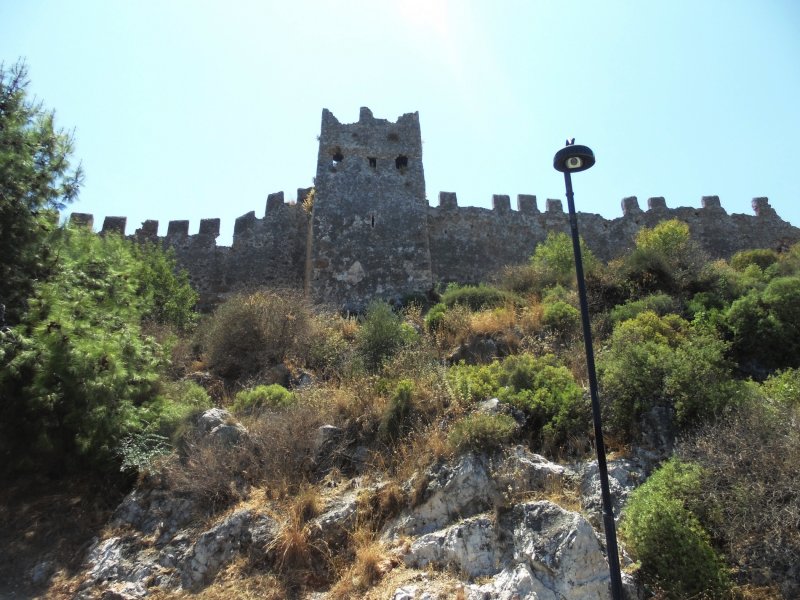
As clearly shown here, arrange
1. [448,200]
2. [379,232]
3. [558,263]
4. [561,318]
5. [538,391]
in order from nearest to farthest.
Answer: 1. [538,391]
2. [561,318]
3. [558,263]
4. [379,232]
5. [448,200]

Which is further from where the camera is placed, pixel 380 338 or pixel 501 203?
pixel 501 203

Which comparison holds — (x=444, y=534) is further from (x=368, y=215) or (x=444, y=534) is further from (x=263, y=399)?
(x=368, y=215)

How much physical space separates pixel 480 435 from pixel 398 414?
1742mm

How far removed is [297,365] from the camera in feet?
46.6

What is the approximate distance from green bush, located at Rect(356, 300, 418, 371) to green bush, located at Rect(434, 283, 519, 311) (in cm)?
202

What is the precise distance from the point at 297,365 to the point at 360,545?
20.6 ft

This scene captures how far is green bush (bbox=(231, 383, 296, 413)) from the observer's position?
38.7 feet

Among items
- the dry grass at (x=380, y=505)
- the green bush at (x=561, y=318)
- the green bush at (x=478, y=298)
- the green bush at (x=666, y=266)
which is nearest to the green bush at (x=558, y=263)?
the green bush at (x=666, y=266)

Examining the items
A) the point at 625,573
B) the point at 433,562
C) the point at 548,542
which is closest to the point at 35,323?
the point at 433,562

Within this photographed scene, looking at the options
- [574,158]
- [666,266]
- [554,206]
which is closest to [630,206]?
[554,206]

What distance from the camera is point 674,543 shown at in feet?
23.1

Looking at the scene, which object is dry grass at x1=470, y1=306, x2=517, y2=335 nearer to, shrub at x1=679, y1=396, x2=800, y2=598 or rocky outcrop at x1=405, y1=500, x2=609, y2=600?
shrub at x1=679, y1=396, x2=800, y2=598

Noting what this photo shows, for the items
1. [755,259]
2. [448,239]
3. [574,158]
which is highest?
[448,239]

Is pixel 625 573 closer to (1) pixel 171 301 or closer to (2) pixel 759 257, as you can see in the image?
(1) pixel 171 301
